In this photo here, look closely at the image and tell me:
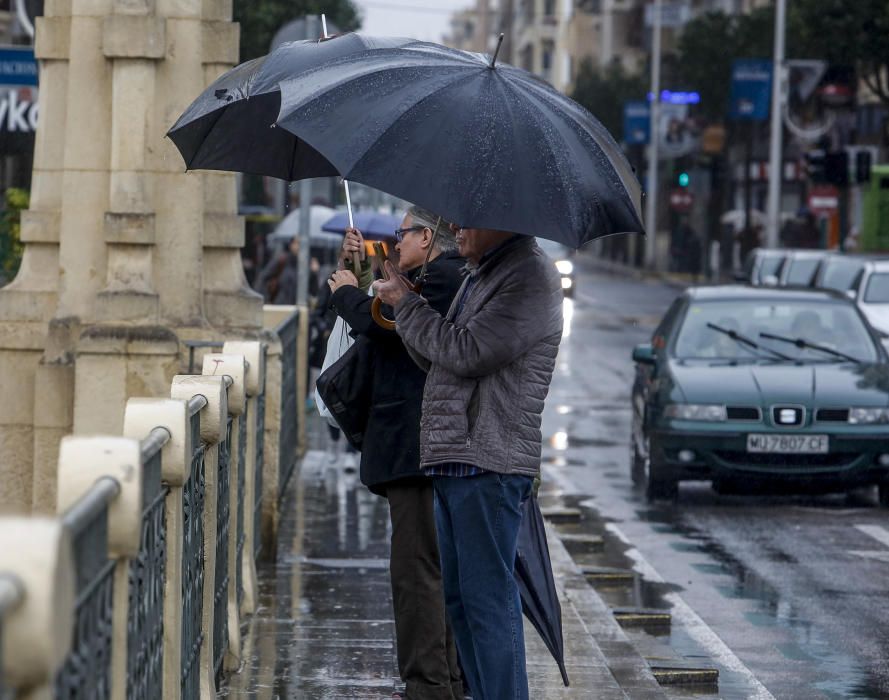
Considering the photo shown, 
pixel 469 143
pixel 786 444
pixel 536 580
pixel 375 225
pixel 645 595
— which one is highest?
pixel 469 143

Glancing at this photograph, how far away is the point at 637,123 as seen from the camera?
2995 inches

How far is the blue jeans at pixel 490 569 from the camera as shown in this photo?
207 inches

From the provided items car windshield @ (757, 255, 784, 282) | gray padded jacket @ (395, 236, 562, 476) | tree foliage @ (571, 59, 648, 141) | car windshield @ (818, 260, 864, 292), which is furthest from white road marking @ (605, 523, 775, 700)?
tree foliage @ (571, 59, 648, 141)

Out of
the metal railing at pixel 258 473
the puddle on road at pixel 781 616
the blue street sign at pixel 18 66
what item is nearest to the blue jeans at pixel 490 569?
the puddle on road at pixel 781 616

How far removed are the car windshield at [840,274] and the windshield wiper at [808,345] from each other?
8.31 meters

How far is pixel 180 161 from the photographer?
10070mm

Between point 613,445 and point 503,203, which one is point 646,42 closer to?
point 613,445

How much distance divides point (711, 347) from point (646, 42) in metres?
75.1

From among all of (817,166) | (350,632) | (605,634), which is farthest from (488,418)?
(817,166)

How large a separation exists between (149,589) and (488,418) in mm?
1294

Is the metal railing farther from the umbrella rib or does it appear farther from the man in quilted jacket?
the umbrella rib

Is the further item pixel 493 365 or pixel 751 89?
pixel 751 89

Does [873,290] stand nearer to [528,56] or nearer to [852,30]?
[852,30]

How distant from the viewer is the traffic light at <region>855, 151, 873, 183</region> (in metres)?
33.8
